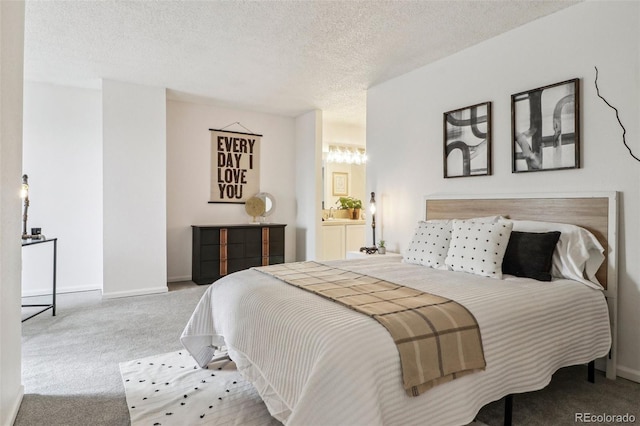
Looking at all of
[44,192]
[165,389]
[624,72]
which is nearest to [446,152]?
[624,72]

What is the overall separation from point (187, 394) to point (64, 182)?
12.3ft

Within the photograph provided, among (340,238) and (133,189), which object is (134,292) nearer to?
(133,189)

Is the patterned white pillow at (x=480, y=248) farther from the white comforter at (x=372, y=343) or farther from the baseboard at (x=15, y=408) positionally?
the baseboard at (x=15, y=408)

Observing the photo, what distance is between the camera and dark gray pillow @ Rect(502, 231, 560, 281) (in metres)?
2.39

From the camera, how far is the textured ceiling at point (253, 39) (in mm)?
2717

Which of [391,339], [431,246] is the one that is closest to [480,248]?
[431,246]

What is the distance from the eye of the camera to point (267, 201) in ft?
19.1

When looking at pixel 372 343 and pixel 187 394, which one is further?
pixel 187 394

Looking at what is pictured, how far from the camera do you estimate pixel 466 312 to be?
171cm

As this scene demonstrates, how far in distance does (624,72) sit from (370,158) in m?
2.47

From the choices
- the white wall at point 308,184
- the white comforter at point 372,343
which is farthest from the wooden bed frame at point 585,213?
the white wall at point 308,184

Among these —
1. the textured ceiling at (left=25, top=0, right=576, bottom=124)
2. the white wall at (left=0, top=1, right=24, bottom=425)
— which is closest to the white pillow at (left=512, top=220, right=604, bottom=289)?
the textured ceiling at (left=25, top=0, right=576, bottom=124)

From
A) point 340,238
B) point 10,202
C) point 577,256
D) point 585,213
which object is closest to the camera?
point 10,202

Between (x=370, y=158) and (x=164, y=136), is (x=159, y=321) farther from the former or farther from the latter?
(x=370, y=158)
